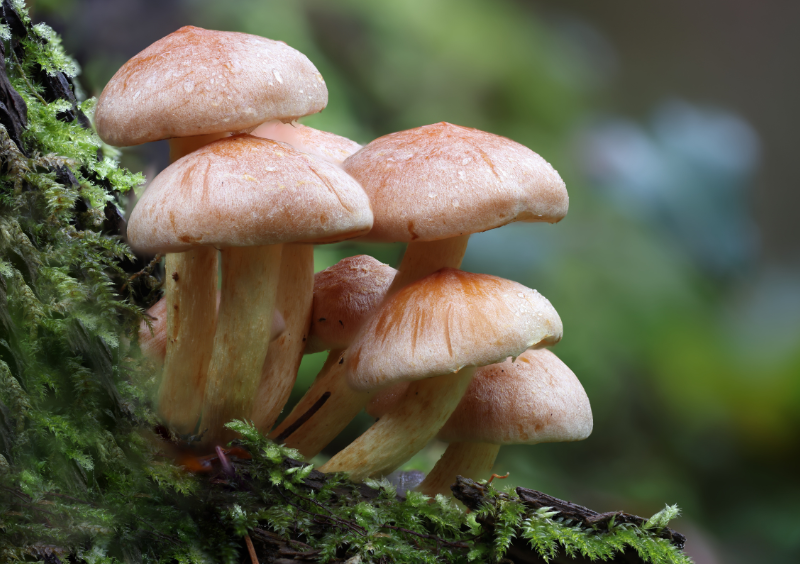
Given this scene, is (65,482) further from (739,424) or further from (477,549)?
(739,424)

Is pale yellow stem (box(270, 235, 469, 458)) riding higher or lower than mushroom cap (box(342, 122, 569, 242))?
lower

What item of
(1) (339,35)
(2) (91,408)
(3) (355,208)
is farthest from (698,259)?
(2) (91,408)

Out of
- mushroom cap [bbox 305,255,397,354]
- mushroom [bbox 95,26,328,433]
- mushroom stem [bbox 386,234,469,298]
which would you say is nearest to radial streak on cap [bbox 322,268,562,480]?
mushroom stem [bbox 386,234,469,298]

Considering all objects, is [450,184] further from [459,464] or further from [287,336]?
[459,464]

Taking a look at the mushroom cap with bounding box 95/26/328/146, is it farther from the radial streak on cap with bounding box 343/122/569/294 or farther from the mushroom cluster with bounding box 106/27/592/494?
the radial streak on cap with bounding box 343/122/569/294

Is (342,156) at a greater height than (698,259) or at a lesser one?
greater

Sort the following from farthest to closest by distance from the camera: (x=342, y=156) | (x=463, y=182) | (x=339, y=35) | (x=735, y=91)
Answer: (x=735, y=91) → (x=339, y=35) → (x=342, y=156) → (x=463, y=182)

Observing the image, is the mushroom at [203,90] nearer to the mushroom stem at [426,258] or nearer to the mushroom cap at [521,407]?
the mushroom stem at [426,258]
